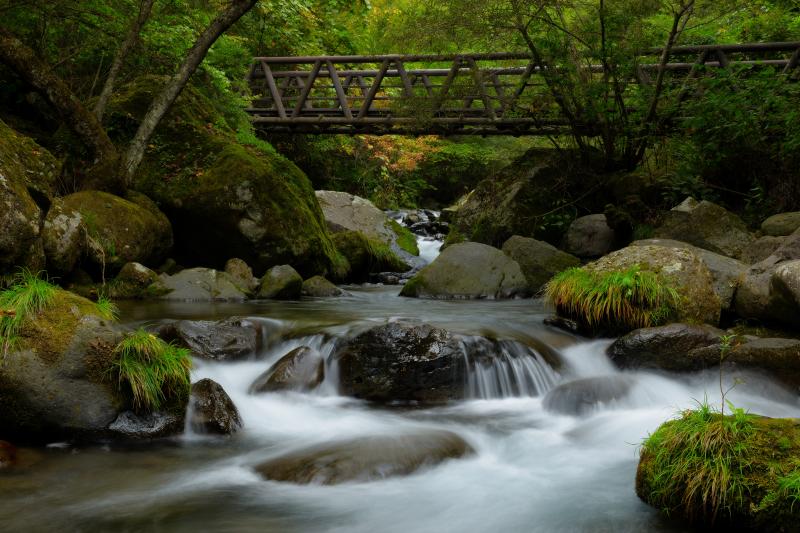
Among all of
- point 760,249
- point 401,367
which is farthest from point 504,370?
point 760,249

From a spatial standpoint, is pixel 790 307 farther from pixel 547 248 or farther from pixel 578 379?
pixel 547 248

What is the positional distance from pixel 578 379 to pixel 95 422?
410cm

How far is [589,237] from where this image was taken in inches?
503

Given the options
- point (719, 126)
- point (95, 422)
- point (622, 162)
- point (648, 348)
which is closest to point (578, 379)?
point (648, 348)

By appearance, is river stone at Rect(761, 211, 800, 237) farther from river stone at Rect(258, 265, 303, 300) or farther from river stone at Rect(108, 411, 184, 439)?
river stone at Rect(108, 411, 184, 439)

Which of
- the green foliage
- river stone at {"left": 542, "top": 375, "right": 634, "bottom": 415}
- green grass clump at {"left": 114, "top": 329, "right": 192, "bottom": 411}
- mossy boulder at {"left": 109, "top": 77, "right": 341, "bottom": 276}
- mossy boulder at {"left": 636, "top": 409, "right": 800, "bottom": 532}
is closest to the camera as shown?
mossy boulder at {"left": 636, "top": 409, "right": 800, "bottom": 532}

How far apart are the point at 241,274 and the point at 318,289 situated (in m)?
1.24

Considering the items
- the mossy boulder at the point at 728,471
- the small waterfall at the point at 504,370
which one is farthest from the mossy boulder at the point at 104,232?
the mossy boulder at the point at 728,471

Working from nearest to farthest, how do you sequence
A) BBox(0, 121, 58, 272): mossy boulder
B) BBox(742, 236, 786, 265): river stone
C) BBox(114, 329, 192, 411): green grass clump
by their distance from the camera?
1. BBox(114, 329, 192, 411): green grass clump
2. BBox(0, 121, 58, 272): mossy boulder
3. BBox(742, 236, 786, 265): river stone

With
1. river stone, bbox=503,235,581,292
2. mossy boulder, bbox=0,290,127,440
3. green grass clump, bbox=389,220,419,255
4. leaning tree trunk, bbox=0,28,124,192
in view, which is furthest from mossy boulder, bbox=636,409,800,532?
green grass clump, bbox=389,220,419,255

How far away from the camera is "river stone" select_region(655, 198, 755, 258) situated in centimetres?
988

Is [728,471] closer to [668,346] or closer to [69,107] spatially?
[668,346]

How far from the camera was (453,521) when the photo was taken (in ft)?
12.2

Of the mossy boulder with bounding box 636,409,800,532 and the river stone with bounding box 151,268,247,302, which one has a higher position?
the river stone with bounding box 151,268,247,302
